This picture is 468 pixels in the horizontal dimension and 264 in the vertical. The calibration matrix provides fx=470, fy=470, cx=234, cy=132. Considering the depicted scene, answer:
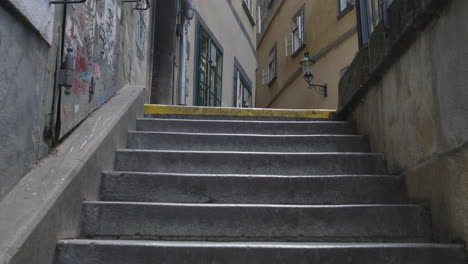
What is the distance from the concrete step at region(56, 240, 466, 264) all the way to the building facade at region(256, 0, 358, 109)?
7.55 m

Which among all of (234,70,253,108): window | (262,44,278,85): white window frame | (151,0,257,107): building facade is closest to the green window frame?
(151,0,257,107): building facade

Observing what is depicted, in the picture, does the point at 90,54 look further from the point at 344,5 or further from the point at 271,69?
the point at 271,69

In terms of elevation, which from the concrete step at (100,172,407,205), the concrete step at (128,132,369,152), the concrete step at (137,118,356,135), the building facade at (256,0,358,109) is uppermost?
the building facade at (256,0,358,109)

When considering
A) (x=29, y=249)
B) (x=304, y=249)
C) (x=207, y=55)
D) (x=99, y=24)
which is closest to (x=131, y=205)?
(x=29, y=249)

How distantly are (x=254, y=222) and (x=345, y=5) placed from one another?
8297 millimetres

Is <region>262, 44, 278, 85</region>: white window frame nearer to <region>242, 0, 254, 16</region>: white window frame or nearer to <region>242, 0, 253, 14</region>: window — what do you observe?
<region>242, 0, 254, 16</region>: white window frame

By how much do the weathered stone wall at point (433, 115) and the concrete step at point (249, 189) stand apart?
0.22 metres

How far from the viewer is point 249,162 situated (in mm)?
3215

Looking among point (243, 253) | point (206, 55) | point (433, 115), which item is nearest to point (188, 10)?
point (206, 55)

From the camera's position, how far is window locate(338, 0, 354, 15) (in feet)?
30.9

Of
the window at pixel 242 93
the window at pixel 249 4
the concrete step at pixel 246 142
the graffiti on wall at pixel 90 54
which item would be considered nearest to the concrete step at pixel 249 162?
the concrete step at pixel 246 142

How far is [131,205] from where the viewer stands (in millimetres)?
2529

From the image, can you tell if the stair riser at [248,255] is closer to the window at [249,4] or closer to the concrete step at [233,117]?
the concrete step at [233,117]

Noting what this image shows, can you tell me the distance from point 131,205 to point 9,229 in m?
0.76
